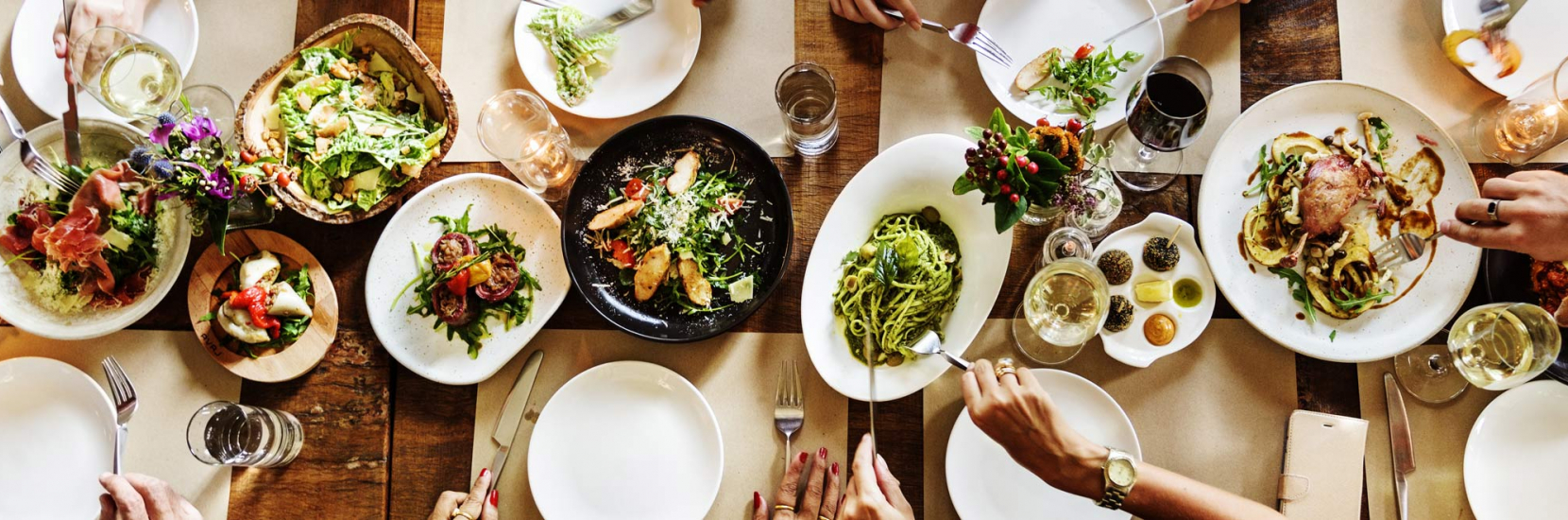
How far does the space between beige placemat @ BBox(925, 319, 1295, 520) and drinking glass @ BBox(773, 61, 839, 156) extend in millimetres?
801

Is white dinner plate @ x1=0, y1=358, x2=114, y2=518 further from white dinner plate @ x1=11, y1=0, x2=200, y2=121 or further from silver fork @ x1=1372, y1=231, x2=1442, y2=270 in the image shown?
silver fork @ x1=1372, y1=231, x2=1442, y2=270

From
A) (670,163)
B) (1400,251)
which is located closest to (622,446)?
(670,163)

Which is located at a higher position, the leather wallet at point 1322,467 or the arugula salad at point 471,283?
the arugula salad at point 471,283

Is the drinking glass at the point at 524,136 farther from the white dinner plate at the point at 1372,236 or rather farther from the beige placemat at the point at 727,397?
the white dinner plate at the point at 1372,236

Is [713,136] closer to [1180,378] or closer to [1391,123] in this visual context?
[1180,378]

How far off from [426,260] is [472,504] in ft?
2.39

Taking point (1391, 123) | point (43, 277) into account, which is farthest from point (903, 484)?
point (43, 277)

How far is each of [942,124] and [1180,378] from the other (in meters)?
1.02

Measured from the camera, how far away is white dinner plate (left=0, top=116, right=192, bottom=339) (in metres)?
2.20

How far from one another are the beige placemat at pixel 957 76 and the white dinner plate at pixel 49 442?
2522mm

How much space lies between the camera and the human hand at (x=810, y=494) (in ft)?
7.34

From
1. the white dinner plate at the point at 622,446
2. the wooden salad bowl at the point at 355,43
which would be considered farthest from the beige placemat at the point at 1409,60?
the wooden salad bowl at the point at 355,43

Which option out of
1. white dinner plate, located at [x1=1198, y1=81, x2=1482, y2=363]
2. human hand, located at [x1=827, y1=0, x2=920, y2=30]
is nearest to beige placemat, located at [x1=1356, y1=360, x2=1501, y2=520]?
white dinner plate, located at [x1=1198, y1=81, x2=1482, y2=363]

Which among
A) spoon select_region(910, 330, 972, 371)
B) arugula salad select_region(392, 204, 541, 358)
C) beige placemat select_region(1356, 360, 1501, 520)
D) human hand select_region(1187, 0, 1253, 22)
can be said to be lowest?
beige placemat select_region(1356, 360, 1501, 520)
